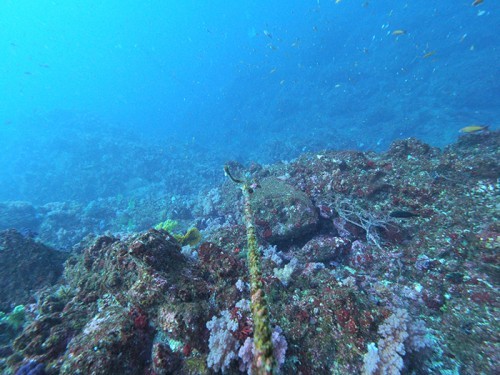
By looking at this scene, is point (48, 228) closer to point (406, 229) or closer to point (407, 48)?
point (406, 229)

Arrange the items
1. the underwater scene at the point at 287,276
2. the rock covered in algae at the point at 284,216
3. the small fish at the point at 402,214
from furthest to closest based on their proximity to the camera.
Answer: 1. the rock covered in algae at the point at 284,216
2. the small fish at the point at 402,214
3. the underwater scene at the point at 287,276

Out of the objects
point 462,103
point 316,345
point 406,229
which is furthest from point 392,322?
point 462,103

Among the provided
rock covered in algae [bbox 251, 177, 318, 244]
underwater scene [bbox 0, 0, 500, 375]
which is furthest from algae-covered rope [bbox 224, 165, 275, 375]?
rock covered in algae [bbox 251, 177, 318, 244]

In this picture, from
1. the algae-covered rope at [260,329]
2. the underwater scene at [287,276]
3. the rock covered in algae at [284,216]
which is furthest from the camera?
the rock covered in algae at [284,216]

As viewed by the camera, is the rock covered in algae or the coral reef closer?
the coral reef

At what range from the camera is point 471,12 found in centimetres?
4862

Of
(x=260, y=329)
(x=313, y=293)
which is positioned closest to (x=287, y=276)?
(x=313, y=293)

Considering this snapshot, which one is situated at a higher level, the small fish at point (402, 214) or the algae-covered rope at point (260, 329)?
the small fish at point (402, 214)

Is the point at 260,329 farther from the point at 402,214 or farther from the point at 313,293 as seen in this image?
the point at 402,214

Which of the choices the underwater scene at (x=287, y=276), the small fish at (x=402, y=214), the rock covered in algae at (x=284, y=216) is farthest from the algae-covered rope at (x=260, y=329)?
the small fish at (x=402, y=214)

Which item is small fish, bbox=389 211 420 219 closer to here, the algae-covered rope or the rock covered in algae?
the rock covered in algae

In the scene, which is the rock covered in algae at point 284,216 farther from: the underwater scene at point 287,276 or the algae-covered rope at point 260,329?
the algae-covered rope at point 260,329

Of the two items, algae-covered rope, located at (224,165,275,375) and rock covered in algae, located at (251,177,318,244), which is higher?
rock covered in algae, located at (251,177,318,244)

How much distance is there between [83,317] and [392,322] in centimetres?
444
